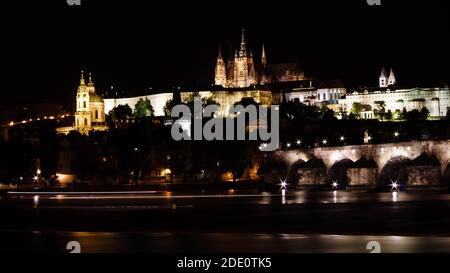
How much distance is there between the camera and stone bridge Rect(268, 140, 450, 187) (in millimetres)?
53656

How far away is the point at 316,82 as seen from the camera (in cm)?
17775

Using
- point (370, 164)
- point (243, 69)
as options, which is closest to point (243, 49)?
point (243, 69)

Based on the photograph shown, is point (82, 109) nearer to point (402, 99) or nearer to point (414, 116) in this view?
point (414, 116)

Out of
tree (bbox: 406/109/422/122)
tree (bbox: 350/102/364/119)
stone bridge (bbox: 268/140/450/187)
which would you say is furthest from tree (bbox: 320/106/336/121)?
stone bridge (bbox: 268/140/450/187)

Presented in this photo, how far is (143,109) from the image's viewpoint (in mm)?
150000

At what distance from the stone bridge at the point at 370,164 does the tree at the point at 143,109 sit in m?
77.5

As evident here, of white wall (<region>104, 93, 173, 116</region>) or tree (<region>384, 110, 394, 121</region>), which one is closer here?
tree (<region>384, 110, 394, 121</region>)

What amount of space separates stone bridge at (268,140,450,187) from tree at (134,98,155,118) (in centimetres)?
7752

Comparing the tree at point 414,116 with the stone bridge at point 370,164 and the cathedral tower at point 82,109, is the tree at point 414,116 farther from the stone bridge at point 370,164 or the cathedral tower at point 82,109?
the stone bridge at point 370,164

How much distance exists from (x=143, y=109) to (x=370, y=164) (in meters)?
93.4

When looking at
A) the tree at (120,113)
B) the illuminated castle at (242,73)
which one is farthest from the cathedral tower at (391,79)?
the tree at (120,113)

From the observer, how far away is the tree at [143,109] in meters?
149

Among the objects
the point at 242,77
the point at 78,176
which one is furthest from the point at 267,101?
the point at 78,176

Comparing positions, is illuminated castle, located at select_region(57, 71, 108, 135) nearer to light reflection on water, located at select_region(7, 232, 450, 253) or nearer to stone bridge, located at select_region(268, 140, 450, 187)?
stone bridge, located at select_region(268, 140, 450, 187)
